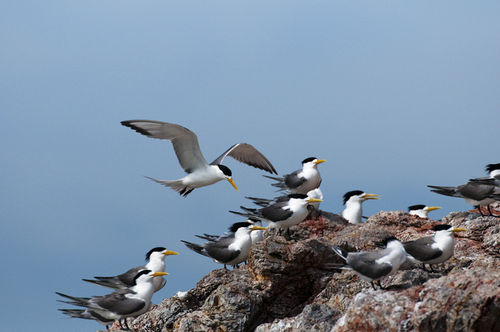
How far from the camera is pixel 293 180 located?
56.0 ft

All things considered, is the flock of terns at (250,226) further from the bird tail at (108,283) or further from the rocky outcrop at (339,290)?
the rocky outcrop at (339,290)

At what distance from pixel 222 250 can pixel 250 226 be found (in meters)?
0.72

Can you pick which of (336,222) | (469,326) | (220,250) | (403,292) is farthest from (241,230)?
(469,326)

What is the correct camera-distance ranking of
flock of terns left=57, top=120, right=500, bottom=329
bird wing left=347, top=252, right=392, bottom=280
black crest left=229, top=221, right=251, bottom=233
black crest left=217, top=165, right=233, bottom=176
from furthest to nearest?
1. black crest left=217, top=165, right=233, bottom=176
2. black crest left=229, top=221, right=251, bottom=233
3. flock of terns left=57, top=120, right=500, bottom=329
4. bird wing left=347, top=252, right=392, bottom=280

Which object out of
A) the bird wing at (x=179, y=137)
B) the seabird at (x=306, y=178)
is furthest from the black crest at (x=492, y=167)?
the bird wing at (x=179, y=137)

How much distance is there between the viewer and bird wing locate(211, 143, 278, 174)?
61.8 ft

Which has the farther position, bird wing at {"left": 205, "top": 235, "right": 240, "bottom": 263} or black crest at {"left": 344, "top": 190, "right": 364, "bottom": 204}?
black crest at {"left": 344, "top": 190, "right": 364, "bottom": 204}

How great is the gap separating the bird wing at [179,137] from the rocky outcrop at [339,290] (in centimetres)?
284

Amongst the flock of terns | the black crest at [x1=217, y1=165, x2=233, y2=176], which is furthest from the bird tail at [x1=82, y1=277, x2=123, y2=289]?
the black crest at [x1=217, y1=165, x2=233, y2=176]

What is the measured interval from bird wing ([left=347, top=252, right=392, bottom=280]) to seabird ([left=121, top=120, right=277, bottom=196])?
5.66 meters

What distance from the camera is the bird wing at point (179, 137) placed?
15445 mm

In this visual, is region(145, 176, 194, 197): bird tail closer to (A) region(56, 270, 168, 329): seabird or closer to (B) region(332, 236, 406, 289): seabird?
(A) region(56, 270, 168, 329): seabird

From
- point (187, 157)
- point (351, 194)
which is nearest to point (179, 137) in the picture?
point (187, 157)

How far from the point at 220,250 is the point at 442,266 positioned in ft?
13.9
